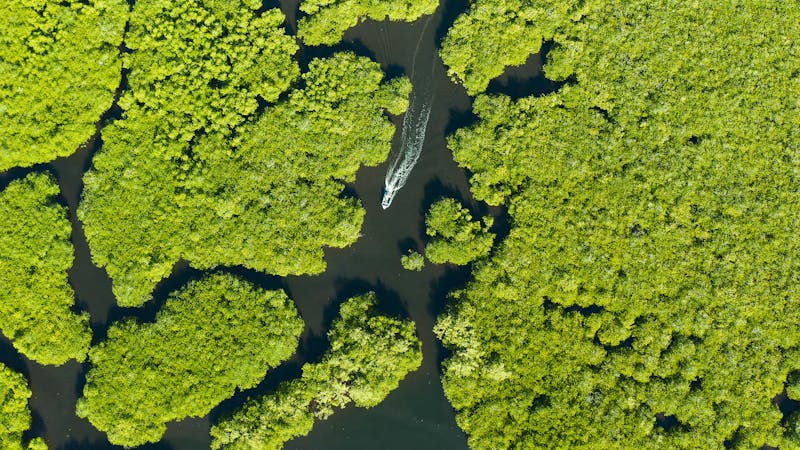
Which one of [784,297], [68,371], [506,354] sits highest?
[784,297]

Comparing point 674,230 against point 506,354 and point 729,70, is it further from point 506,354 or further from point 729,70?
point 506,354

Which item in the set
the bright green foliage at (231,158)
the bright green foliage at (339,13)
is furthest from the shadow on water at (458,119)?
the bright green foliage at (339,13)

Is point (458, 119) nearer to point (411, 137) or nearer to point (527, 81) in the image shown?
point (411, 137)

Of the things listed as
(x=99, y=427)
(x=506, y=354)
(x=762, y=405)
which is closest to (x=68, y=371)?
(x=99, y=427)

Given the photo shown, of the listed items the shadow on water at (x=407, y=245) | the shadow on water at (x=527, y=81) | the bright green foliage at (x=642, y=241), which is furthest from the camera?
the shadow on water at (x=527, y=81)

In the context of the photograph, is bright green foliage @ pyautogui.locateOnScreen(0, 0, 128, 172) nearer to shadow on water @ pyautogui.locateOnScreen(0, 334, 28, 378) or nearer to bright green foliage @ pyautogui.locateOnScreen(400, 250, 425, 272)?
shadow on water @ pyautogui.locateOnScreen(0, 334, 28, 378)

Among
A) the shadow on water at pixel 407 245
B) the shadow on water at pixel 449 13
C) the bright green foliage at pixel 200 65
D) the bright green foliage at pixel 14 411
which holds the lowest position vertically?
the bright green foliage at pixel 14 411

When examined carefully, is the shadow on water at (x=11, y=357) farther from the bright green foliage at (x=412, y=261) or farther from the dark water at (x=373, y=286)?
the bright green foliage at (x=412, y=261)
